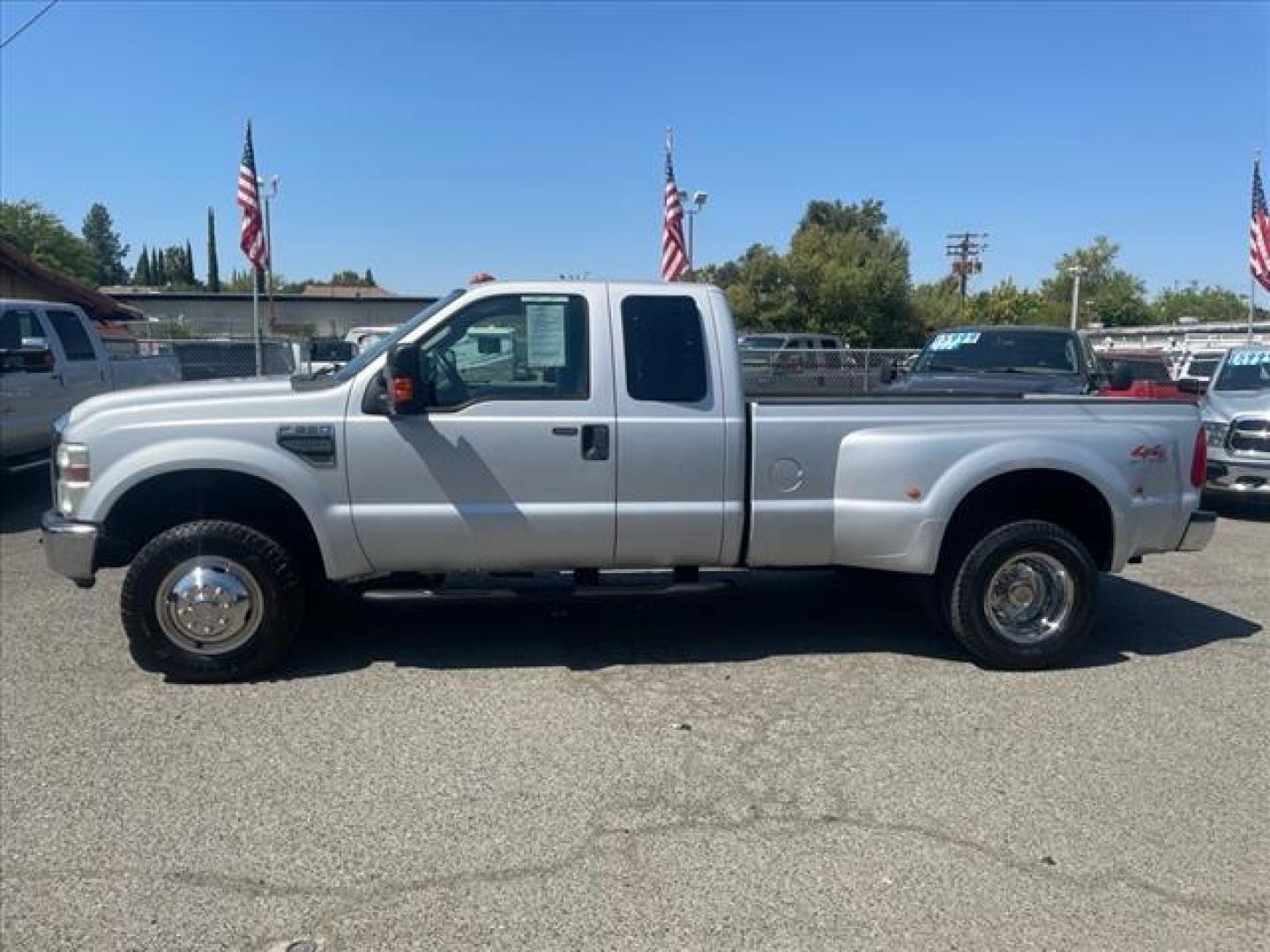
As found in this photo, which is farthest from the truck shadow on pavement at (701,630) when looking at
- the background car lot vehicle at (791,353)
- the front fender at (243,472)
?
the background car lot vehicle at (791,353)

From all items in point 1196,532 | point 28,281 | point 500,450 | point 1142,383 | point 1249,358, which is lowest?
point 1196,532

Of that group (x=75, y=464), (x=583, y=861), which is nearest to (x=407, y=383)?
Answer: (x=75, y=464)

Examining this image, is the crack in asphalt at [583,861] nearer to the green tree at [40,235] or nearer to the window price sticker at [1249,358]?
the window price sticker at [1249,358]

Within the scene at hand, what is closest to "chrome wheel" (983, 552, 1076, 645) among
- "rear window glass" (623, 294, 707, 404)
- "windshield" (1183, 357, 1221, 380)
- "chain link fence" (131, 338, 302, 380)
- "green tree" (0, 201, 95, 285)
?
A: "rear window glass" (623, 294, 707, 404)

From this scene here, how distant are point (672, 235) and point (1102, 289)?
9314 centimetres

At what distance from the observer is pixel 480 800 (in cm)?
392

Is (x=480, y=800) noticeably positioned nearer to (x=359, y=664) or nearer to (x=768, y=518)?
(x=359, y=664)

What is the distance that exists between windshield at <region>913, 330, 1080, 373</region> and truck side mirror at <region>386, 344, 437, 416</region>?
7.40 m

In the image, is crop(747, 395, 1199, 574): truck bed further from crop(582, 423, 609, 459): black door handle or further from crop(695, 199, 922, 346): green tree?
crop(695, 199, 922, 346): green tree

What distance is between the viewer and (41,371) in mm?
10633

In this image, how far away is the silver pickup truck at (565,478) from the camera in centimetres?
506

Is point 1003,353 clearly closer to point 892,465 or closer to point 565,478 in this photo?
point 892,465

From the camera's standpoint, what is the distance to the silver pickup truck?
506 centimetres

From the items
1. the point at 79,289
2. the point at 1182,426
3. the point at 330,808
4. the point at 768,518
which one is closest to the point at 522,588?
the point at 768,518
